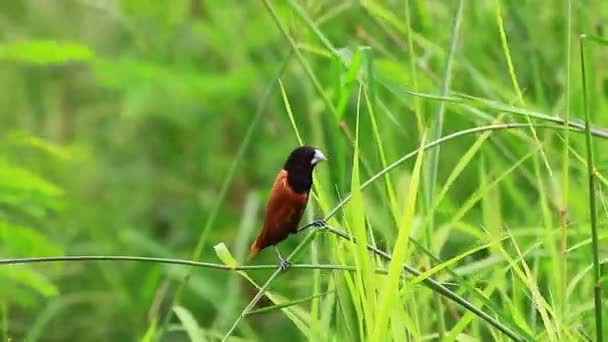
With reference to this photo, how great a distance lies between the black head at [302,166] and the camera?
1194 mm

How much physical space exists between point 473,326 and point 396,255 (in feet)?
1.33

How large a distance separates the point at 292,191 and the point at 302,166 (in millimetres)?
27

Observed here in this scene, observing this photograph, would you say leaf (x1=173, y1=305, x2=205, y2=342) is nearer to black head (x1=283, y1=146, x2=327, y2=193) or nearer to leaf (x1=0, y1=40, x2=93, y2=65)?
black head (x1=283, y1=146, x2=327, y2=193)

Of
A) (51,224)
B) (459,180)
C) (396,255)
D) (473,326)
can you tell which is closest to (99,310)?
(51,224)

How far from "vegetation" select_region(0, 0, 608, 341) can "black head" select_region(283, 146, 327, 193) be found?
0.17ft

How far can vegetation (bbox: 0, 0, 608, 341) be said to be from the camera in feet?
4.91

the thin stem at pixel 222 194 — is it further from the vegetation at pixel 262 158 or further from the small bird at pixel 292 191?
the small bird at pixel 292 191

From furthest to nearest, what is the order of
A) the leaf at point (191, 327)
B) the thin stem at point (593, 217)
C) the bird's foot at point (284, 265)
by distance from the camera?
the leaf at point (191, 327)
the bird's foot at point (284, 265)
the thin stem at point (593, 217)

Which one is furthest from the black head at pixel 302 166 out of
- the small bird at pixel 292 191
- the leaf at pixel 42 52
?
the leaf at pixel 42 52

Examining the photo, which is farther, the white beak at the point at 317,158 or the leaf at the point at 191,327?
the leaf at the point at 191,327

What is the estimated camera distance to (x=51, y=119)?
388cm

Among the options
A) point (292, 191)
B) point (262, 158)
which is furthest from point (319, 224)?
point (262, 158)

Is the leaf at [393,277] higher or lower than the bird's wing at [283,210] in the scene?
lower

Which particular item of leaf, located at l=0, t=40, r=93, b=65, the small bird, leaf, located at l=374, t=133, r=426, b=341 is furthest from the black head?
leaf, located at l=0, t=40, r=93, b=65
